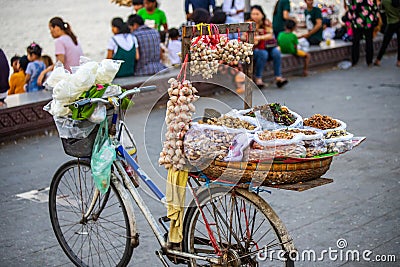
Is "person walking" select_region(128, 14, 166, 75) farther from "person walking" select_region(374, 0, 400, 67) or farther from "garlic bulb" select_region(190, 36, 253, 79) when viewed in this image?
"garlic bulb" select_region(190, 36, 253, 79)

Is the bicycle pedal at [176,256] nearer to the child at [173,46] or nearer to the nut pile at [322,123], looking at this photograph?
the nut pile at [322,123]

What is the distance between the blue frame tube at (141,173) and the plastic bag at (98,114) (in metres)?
0.22

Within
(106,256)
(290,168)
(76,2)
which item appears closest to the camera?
(290,168)

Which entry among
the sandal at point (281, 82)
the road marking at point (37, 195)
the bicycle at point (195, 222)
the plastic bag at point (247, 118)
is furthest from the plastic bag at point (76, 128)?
the sandal at point (281, 82)

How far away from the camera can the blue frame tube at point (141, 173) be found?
12.4 feet

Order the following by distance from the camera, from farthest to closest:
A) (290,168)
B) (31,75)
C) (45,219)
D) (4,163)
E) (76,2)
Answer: (76,2) → (31,75) → (4,163) → (45,219) → (290,168)

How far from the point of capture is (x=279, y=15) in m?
12.2

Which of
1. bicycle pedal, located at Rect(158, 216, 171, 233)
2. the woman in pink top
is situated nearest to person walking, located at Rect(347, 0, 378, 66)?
the woman in pink top

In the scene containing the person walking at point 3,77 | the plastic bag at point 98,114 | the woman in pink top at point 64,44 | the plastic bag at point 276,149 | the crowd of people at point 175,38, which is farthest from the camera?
the crowd of people at point 175,38

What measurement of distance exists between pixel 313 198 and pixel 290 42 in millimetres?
6401

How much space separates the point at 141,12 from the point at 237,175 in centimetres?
866

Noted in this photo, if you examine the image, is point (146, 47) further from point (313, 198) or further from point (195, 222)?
point (195, 222)

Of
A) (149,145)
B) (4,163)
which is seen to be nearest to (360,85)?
(149,145)

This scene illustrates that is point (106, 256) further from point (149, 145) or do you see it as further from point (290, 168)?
point (149, 145)
